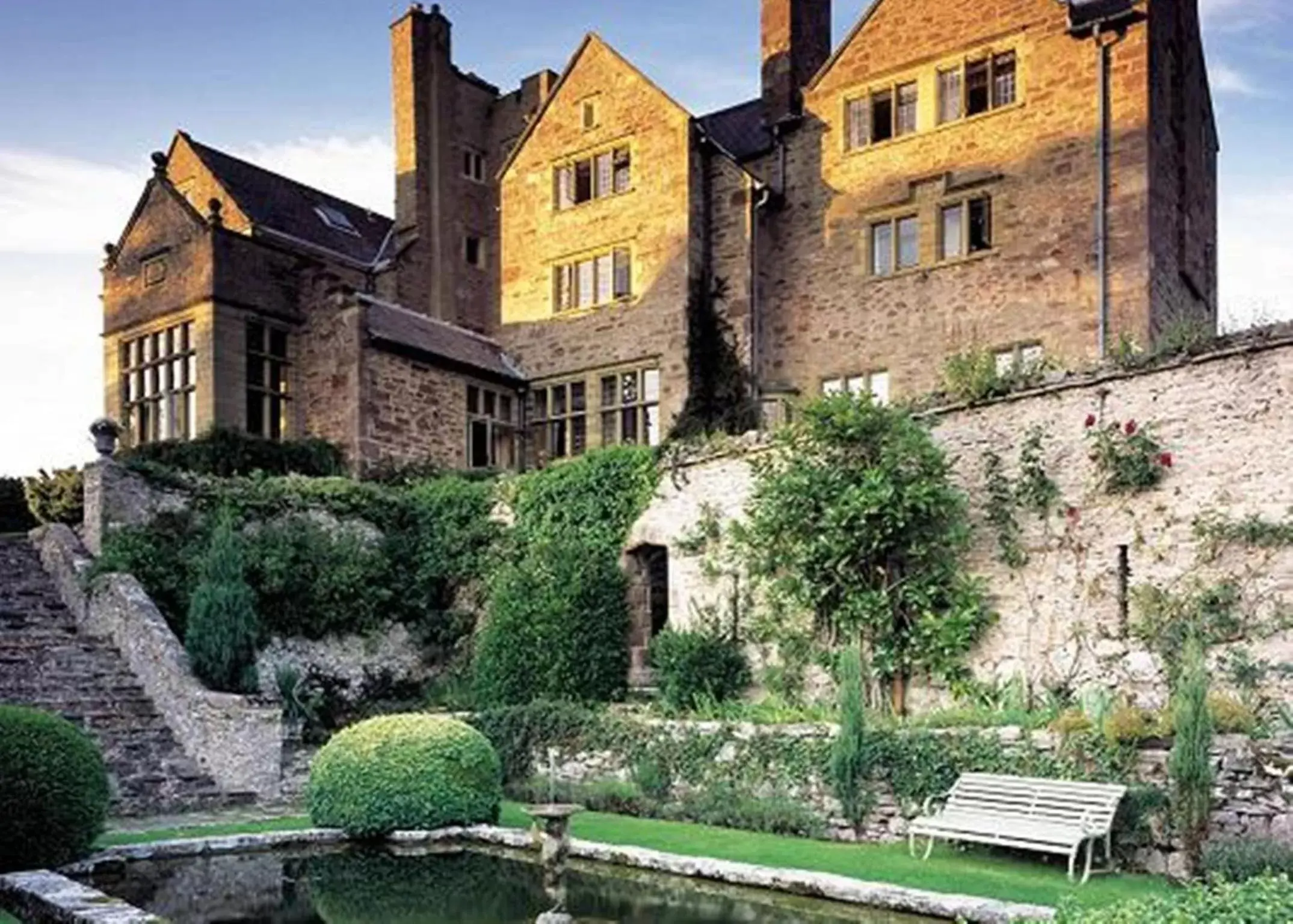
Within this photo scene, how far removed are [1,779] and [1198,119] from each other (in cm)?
2254

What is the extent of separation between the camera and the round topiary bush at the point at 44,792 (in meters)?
10.4

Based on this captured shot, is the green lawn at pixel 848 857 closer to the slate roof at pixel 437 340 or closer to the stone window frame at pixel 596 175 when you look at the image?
the slate roof at pixel 437 340

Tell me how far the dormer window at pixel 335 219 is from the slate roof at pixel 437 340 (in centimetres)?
527

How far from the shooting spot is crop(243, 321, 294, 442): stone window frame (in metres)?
→ 24.1

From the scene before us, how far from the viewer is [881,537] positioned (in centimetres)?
1513

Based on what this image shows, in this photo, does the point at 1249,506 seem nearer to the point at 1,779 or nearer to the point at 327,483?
the point at 1,779

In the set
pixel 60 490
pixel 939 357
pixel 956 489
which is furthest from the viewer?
pixel 939 357

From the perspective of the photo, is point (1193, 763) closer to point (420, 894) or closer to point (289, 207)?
point (420, 894)

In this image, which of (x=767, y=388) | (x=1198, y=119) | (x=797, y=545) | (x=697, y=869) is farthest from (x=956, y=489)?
(x=1198, y=119)

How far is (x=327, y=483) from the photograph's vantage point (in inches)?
827

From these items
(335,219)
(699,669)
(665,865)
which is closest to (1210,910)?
(665,865)

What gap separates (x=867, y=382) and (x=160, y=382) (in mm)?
14025

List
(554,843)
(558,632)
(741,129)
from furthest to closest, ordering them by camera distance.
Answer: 1. (741,129)
2. (558,632)
3. (554,843)

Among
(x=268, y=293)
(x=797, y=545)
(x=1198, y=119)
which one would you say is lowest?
(x=797, y=545)
